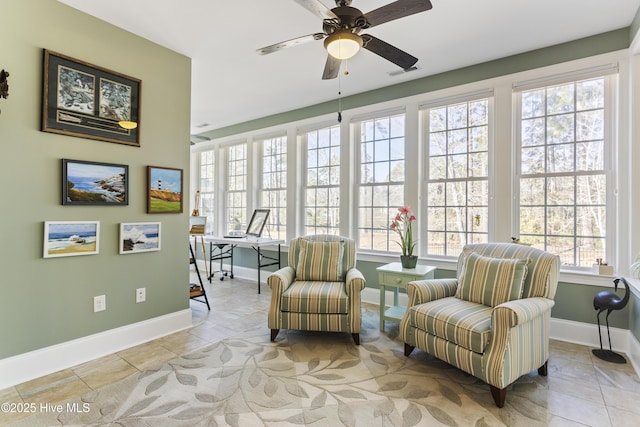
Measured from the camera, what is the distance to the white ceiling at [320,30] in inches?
97.4

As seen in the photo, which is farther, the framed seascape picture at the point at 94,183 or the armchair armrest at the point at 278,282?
the armchair armrest at the point at 278,282

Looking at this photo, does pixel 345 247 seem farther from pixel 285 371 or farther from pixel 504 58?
pixel 504 58

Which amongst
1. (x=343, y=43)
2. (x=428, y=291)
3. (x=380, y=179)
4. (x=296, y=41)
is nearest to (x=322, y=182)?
(x=380, y=179)

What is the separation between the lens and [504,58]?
3.30m

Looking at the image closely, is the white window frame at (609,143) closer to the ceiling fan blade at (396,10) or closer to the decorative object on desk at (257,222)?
the ceiling fan blade at (396,10)

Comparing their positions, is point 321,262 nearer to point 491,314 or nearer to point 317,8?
point 491,314

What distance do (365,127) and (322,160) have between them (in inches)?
33.0

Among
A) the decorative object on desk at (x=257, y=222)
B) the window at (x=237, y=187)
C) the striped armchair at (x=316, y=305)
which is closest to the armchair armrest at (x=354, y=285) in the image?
the striped armchair at (x=316, y=305)

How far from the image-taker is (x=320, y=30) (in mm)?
2838

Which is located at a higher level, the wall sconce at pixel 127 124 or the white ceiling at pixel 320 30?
the white ceiling at pixel 320 30

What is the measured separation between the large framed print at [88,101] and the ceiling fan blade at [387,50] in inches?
84.4

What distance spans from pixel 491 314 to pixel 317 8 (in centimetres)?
224

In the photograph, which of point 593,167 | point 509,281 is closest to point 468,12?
point 593,167

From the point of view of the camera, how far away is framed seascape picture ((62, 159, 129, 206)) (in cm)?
→ 246
